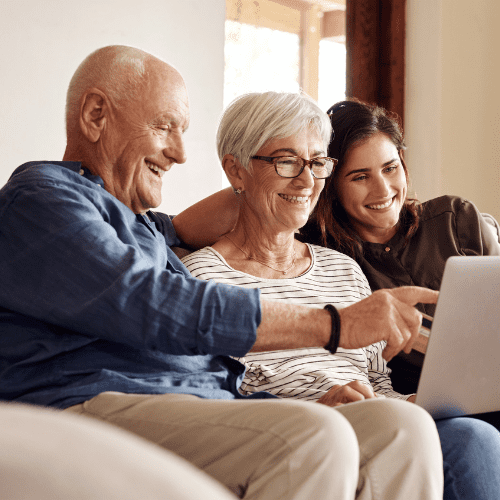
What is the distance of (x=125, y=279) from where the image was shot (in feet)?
3.08

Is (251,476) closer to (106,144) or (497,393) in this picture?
(497,393)

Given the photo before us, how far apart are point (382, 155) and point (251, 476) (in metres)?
1.21

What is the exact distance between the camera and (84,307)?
938 mm

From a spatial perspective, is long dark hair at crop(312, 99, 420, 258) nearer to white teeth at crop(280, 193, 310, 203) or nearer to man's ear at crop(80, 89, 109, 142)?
white teeth at crop(280, 193, 310, 203)

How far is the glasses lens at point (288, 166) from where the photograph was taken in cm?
162

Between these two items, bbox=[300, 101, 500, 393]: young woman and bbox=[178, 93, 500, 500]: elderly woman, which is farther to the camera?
bbox=[300, 101, 500, 393]: young woman

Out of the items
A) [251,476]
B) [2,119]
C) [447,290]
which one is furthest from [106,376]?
[2,119]

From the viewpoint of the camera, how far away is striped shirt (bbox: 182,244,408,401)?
1.44 metres

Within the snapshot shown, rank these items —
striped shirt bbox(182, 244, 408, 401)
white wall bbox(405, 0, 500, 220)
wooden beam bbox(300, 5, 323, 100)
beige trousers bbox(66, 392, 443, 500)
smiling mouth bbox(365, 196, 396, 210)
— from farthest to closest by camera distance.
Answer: wooden beam bbox(300, 5, 323, 100)
white wall bbox(405, 0, 500, 220)
smiling mouth bbox(365, 196, 396, 210)
striped shirt bbox(182, 244, 408, 401)
beige trousers bbox(66, 392, 443, 500)

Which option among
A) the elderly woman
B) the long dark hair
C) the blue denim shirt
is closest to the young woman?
Result: the long dark hair

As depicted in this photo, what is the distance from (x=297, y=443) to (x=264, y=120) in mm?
991

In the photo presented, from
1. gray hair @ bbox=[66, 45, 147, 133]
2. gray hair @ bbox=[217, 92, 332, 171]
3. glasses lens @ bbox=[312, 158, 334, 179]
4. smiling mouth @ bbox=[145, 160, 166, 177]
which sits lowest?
glasses lens @ bbox=[312, 158, 334, 179]

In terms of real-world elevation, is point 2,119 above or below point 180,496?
above

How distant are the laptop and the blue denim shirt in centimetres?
30
